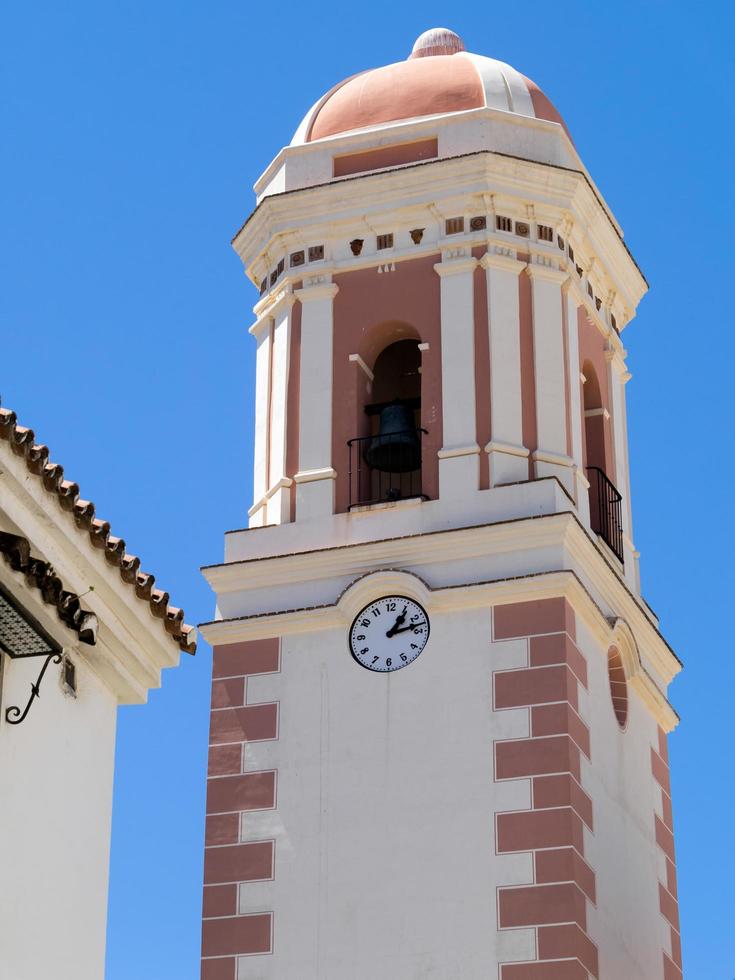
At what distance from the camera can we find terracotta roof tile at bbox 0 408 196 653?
15562 mm

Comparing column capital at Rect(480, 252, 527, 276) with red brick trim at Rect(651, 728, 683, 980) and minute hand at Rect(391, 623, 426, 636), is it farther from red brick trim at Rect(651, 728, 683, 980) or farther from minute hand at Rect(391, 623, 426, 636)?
red brick trim at Rect(651, 728, 683, 980)

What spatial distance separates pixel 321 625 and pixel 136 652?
8.40 metres

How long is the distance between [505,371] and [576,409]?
0.91 m

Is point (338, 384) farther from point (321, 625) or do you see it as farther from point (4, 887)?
point (4, 887)

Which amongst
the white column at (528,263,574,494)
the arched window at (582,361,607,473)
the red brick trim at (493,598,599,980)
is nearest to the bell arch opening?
the white column at (528,263,574,494)

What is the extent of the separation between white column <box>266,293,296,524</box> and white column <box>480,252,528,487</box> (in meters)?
2.11

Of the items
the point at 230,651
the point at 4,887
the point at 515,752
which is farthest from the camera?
the point at 230,651

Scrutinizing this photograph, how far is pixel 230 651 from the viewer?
84.6 ft

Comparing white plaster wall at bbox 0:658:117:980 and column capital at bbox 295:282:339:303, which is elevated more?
column capital at bbox 295:282:339:303

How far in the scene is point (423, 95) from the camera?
2788 cm

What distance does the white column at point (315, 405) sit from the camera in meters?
26.2

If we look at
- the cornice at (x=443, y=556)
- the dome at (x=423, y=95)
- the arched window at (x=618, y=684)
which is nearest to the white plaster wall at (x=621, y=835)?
the arched window at (x=618, y=684)

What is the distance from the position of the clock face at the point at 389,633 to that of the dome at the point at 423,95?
18.2ft

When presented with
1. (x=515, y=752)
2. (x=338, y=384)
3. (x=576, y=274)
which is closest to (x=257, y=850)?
(x=515, y=752)
